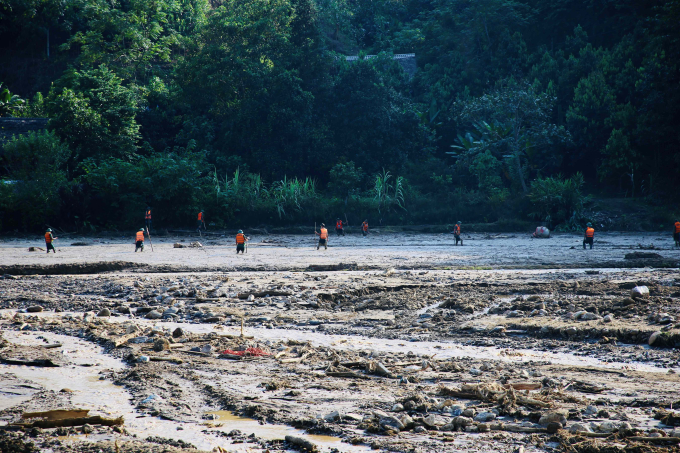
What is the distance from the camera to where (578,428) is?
15.7ft

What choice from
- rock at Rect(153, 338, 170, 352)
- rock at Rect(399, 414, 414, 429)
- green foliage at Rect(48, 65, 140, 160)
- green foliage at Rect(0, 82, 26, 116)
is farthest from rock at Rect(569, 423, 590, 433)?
green foliage at Rect(0, 82, 26, 116)

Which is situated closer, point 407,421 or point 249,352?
point 407,421

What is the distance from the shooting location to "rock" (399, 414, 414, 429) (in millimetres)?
4988

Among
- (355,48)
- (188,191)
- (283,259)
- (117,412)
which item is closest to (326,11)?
(355,48)

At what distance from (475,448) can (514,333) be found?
4.55 m

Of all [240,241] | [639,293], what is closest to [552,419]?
[639,293]

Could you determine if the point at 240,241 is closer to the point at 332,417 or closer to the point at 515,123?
the point at 332,417

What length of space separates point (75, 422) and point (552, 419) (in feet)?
13.6

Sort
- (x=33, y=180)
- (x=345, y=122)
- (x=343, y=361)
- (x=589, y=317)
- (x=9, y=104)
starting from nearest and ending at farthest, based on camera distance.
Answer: (x=343, y=361) < (x=589, y=317) < (x=33, y=180) < (x=345, y=122) < (x=9, y=104)

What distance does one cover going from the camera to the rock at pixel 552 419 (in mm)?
4910

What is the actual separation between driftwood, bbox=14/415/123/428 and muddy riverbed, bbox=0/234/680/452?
A: 18 mm

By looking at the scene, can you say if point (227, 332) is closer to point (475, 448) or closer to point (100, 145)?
point (475, 448)

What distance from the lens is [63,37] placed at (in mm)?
43219

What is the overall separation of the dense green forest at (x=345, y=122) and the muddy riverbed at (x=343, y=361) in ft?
49.2
